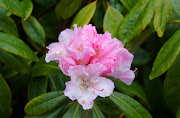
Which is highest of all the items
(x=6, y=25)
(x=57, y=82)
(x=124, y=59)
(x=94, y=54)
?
(x=6, y=25)

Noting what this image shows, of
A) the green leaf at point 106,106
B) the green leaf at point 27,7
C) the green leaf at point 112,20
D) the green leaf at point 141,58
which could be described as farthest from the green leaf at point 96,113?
the green leaf at point 141,58

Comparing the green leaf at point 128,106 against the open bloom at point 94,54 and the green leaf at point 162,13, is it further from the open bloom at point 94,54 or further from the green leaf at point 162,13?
the green leaf at point 162,13

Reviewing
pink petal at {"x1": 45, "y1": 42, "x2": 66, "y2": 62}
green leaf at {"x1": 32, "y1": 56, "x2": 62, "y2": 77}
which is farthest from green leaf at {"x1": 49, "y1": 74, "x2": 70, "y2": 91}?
pink petal at {"x1": 45, "y1": 42, "x2": 66, "y2": 62}

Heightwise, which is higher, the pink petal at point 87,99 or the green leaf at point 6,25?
the green leaf at point 6,25

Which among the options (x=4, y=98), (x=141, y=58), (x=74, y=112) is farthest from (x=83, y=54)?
(x=141, y=58)

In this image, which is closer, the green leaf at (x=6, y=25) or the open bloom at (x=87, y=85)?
the open bloom at (x=87, y=85)

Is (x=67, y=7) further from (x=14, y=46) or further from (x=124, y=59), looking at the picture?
(x=124, y=59)

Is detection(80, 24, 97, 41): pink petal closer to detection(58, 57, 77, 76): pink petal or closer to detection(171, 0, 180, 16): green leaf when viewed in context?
detection(58, 57, 77, 76): pink petal
